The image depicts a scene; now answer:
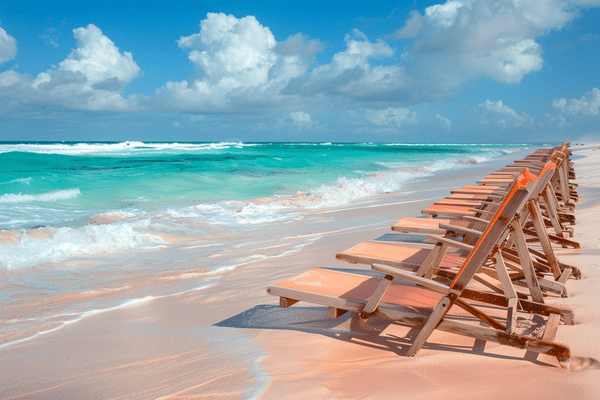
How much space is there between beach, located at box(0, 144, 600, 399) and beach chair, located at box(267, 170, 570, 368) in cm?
13

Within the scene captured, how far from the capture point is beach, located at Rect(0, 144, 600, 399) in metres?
2.42

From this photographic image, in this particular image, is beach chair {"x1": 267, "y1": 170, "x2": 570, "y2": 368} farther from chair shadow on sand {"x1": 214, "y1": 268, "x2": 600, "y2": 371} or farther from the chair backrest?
chair shadow on sand {"x1": 214, "y1": 268, "x2": 600, "y2": 371}

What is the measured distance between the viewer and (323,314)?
3.71m

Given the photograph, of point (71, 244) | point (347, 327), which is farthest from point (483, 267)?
point (71, 244)

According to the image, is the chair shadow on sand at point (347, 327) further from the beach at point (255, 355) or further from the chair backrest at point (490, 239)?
the chair backrest at point (490, 239)

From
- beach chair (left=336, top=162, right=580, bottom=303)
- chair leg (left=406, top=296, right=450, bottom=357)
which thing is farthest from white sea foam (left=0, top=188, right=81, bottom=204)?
chair leg (left=406, top=296, right=450, bottom=357)

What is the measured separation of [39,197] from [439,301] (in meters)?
15.3

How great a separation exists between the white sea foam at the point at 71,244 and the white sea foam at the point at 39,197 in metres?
8.15

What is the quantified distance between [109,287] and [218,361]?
2.56 m

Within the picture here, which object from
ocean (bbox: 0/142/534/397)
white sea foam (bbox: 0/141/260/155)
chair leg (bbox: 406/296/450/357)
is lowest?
ocean (bbox: 0/142/534/397)

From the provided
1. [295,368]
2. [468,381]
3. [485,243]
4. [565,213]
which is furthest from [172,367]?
[565,213]

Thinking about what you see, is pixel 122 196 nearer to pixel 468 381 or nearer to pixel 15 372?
pixel 15 372

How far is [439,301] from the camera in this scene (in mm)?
2752

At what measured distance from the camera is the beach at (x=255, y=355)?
2.42 metres
